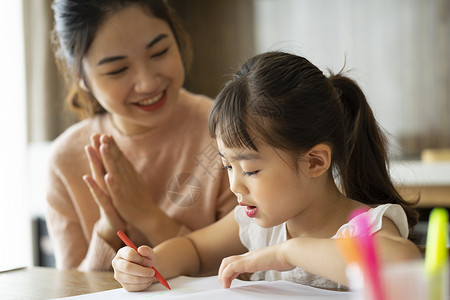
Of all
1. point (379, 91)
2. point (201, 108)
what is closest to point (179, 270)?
point (201, 108)

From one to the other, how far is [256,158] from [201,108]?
2.18ft

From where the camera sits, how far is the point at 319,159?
881 mm

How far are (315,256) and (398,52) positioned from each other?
256 cm

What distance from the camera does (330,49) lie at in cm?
319

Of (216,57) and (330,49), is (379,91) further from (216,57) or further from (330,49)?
(216,57)

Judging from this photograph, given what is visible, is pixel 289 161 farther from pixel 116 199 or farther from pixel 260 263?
pixel 116 199

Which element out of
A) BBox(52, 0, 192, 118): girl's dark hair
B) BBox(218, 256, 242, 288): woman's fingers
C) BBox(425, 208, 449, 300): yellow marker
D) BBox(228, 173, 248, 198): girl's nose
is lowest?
BBox(218, 256, 242, 288): woman's fingers

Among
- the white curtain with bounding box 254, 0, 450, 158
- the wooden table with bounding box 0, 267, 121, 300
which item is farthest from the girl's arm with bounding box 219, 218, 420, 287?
the white curtain with bounding box 254, 0, 450, 158

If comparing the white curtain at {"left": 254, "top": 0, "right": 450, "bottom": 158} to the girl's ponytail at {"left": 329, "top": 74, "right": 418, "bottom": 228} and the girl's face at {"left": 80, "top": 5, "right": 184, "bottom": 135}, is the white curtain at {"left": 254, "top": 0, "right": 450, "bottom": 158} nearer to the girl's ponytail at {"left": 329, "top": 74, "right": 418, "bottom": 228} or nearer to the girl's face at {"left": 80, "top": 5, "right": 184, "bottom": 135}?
the girl's face at {"left": 80, "top": 5, "right": 184, "bottom": 135}

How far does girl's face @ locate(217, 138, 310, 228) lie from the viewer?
2.77 ft

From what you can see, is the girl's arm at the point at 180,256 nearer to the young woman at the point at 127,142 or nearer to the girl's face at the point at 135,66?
the young woman at the point at 127,142

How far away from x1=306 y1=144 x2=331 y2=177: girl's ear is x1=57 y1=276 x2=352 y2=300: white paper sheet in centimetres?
18

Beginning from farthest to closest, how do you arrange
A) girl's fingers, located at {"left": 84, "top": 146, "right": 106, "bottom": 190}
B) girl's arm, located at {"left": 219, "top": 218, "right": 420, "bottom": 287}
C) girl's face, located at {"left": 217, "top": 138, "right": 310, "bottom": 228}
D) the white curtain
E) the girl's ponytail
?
the white curtain < girl's fingers, located at {"left": 84, "top": 146, "right": 106, "bottom": 190} < the girl's ponytail < girl's face, located at {"left": 217, "top": 138, "right": 310, "bottom": 228} < girl's arm, located at {"left": 219, "top": 218, "right": 420, "bottom": 287}

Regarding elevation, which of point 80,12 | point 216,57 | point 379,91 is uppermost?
point 80,12
